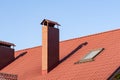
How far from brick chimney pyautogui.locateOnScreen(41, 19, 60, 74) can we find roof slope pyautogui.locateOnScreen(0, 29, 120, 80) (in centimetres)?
49

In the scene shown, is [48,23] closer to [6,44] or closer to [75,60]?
[75,60]

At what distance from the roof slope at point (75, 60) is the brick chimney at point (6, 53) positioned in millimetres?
988

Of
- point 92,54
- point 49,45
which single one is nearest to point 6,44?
point 49,45

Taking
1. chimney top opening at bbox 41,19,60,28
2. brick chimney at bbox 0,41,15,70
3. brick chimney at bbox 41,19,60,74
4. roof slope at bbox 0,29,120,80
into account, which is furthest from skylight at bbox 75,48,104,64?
brick chimney at bbox 0,41,15,70

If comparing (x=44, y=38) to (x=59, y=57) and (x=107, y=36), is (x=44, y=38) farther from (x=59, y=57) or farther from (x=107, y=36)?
(x=107, y=36)

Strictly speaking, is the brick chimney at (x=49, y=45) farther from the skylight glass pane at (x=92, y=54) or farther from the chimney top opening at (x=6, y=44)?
the chimney top opening at (x=6, y=44)

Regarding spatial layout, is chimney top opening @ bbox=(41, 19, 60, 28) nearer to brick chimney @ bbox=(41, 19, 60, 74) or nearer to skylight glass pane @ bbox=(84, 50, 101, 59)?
brick chimney @ bbox=(41, 19, 60, 74)

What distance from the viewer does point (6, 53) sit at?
105 feet

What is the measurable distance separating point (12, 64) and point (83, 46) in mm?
6590

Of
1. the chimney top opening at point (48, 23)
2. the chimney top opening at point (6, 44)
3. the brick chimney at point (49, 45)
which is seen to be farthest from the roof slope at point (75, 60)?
the chimney top opening at point (48, 23)

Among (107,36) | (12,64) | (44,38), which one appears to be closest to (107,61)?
(107,36)

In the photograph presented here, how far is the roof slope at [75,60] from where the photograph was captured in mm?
21469

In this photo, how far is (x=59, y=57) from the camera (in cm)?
2692

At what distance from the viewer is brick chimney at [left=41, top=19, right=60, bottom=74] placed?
25.8 m
